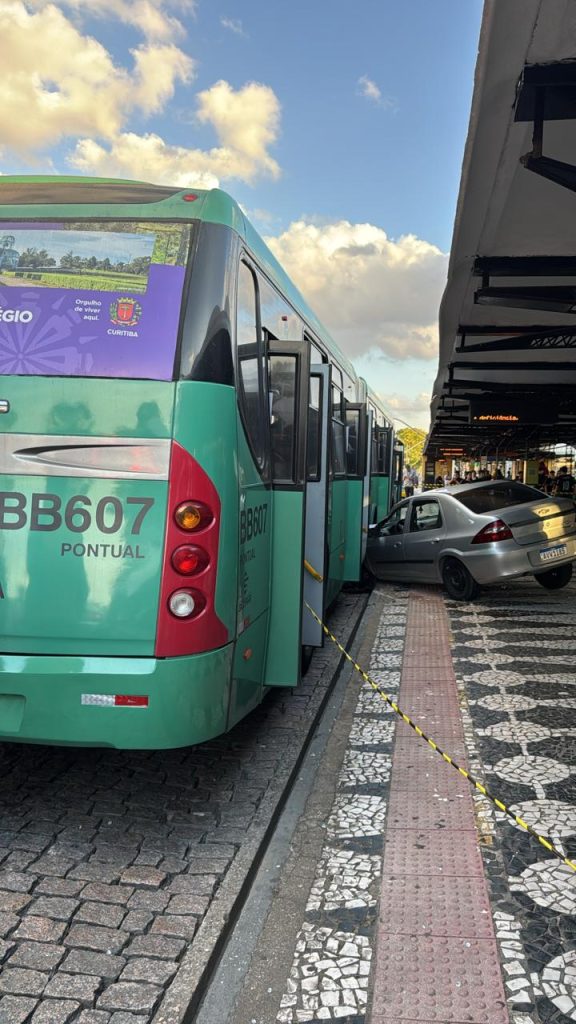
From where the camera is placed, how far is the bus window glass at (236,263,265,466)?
4.06m

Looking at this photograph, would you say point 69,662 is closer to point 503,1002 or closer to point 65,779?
point 65,779

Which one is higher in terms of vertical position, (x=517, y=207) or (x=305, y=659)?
(x=517, y=207)

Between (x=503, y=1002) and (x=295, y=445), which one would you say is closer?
(x=503, y=1002)

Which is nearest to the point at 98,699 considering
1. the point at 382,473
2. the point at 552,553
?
the point at 552,553

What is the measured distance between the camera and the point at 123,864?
3551mm

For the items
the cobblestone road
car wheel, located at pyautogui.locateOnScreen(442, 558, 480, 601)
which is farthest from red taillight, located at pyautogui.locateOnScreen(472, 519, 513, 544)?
the cobblestone road

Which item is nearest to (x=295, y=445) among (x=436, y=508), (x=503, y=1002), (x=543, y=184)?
(x=503, y=1002)

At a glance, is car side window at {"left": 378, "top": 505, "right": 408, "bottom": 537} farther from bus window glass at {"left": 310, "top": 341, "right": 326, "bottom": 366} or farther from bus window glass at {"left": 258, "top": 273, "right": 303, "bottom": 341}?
bus window glass at {"left": 258, "top": 273, "right": 303, "bottom": 341}

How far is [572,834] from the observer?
3828mm

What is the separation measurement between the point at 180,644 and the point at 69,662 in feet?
1.63

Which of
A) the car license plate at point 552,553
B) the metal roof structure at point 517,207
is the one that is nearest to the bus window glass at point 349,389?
the metal roof structure at point 517,207

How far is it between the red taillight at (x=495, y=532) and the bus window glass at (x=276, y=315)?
466 cm

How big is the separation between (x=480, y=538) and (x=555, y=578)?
2.12 meters

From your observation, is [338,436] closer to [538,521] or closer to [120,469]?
[538,521]
